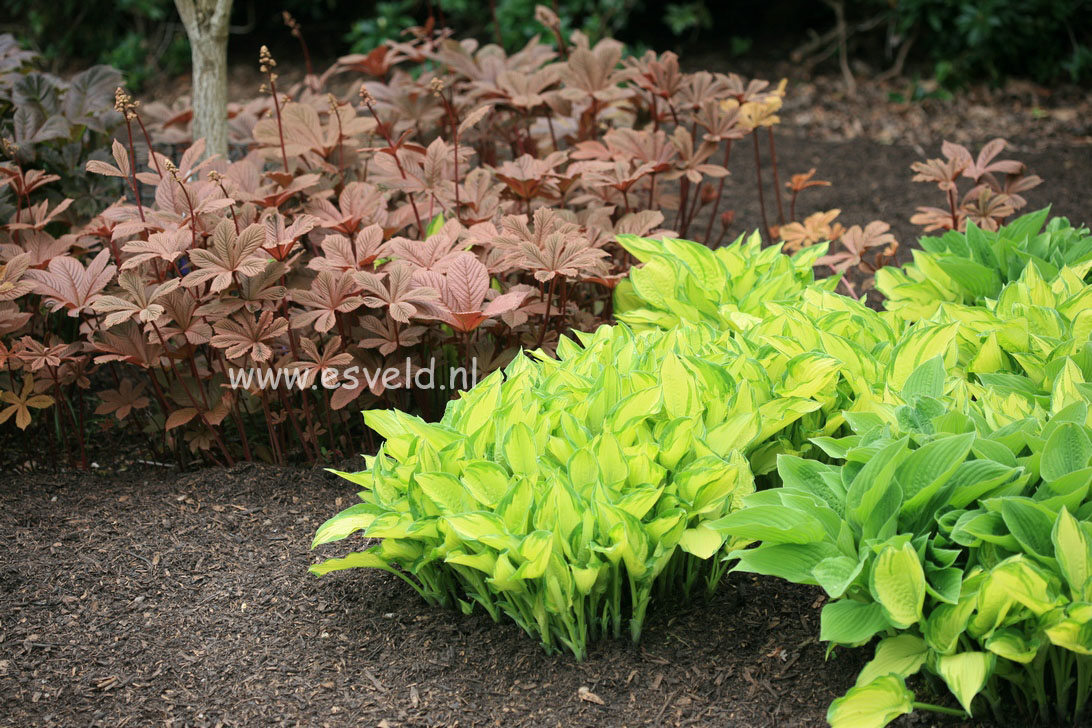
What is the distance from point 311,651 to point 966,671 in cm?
116

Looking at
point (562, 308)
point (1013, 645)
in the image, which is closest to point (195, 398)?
point (562, 308)

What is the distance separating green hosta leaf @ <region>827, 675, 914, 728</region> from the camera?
1427mm

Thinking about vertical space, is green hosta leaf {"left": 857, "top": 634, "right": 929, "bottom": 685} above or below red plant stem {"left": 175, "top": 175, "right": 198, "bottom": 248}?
below

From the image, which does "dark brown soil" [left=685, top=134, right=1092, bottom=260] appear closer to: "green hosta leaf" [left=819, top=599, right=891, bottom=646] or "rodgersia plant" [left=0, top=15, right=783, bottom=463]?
"rodgersia plant" [left=0, top=15, right=783, bottom=463]

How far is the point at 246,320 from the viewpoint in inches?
88.2

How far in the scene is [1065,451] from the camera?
1.54 meters

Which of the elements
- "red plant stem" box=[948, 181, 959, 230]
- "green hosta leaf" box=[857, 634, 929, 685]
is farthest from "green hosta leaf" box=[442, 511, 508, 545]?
"red plant stem" box=[948, 181, 959, 230]

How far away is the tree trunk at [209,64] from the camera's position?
124 inches

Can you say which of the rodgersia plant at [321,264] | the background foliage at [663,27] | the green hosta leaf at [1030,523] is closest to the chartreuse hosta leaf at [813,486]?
the green hosta leaf at [1030,523]

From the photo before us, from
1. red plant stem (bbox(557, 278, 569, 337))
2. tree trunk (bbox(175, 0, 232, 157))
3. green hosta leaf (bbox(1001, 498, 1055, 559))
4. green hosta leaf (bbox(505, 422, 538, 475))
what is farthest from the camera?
tree trunk (bbox(175, 0, 232, 157))

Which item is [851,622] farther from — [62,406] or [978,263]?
[62,406]

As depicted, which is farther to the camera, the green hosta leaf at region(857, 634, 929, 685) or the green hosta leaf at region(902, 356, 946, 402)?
the green hosta leaf at region(902, 356, 946, 402)

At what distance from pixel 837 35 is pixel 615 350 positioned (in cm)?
464

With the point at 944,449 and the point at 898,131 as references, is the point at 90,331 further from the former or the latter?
the point at 898,131
